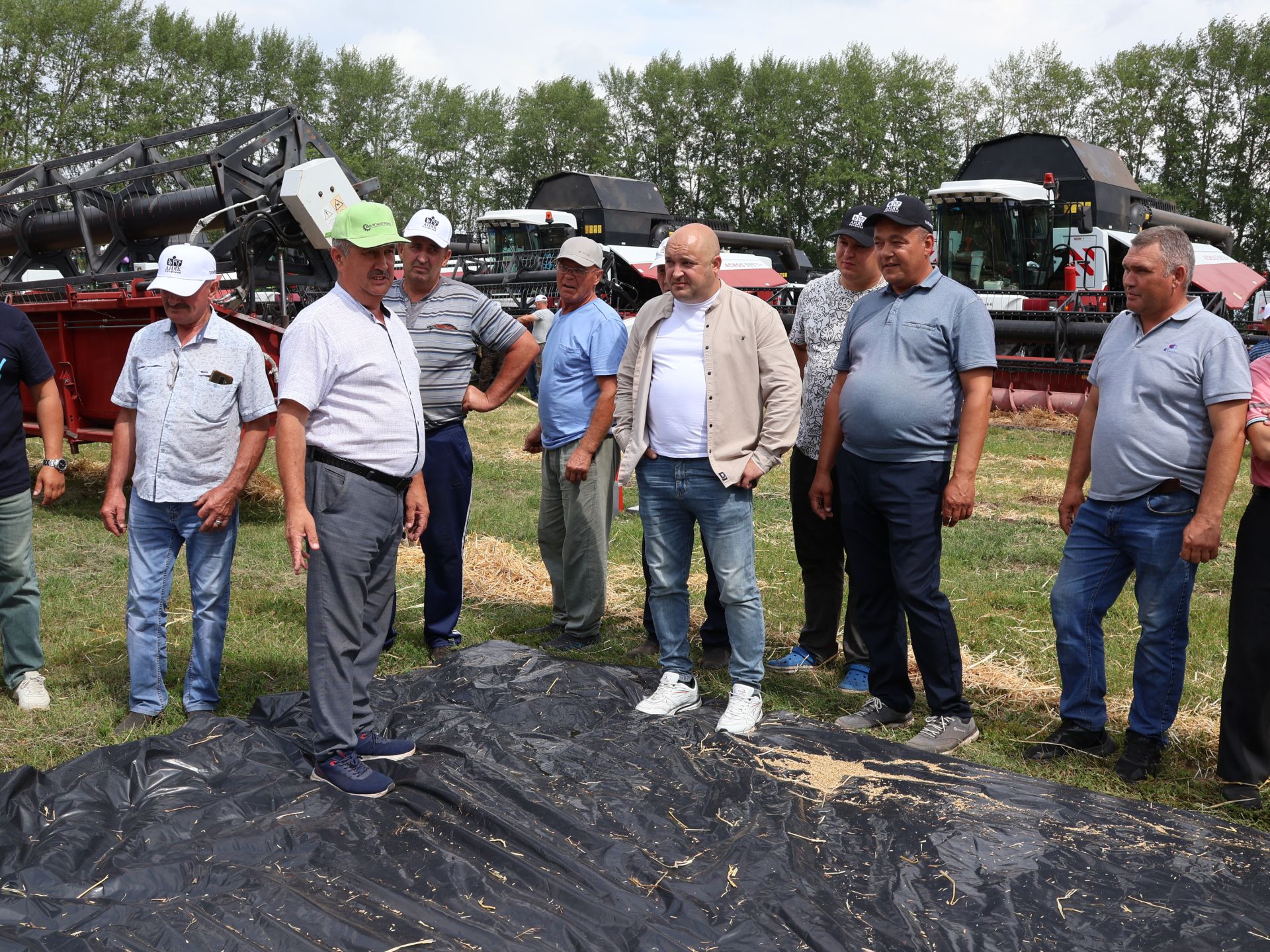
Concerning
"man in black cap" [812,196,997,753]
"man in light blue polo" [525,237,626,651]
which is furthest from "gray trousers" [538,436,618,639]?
"man in black cap" [812,196,997,753]

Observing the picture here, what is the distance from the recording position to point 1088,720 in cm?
400

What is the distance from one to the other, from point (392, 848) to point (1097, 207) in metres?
18.2

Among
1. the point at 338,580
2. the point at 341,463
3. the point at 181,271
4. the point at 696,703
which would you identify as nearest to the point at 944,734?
the point at 696,703

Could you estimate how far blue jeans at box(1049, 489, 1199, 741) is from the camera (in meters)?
3.71

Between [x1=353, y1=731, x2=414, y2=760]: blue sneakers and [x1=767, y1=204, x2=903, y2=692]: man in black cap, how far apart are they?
1.99 m

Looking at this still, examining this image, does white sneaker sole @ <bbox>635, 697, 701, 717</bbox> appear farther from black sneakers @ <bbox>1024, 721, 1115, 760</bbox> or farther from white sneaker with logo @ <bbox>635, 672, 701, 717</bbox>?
black sneakers @ <bbox>1024, 721, 1115, 760</bbox>

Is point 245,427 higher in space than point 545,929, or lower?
higher

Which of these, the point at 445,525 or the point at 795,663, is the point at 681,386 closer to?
the point at 445,525

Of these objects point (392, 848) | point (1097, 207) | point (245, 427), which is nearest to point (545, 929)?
point (392, 848)

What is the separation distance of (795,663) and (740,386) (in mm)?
1618

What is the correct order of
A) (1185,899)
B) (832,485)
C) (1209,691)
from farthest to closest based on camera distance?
(832,485)
(1209,691)
(1185,899)

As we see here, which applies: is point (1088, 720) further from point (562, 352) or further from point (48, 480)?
point (48, 480)

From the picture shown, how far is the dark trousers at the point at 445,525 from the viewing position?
16.5ft

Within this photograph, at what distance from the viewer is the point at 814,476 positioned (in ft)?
16.2
